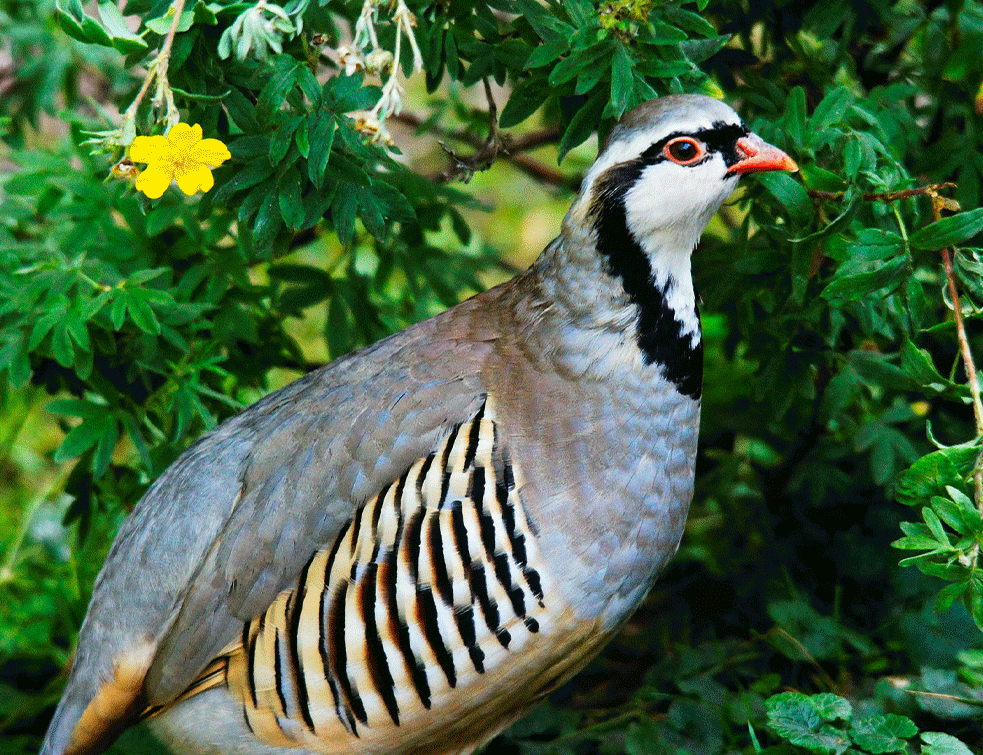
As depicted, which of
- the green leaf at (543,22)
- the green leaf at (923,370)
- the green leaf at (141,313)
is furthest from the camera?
the green leaf at (141,313)

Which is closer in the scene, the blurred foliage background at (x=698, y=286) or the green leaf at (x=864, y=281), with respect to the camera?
the green leaf at (x=864, y=281)

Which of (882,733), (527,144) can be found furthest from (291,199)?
(882,733)

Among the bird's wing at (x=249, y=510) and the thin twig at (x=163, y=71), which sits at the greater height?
the thin twig at (x=163, y=71)

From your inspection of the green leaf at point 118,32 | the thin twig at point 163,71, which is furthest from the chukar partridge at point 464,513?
the green leaf at point 118,32

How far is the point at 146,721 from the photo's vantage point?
8.34ft

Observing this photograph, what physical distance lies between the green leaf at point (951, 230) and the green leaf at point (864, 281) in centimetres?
7

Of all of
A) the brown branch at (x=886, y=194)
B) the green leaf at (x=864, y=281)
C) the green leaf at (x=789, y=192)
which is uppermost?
the green leaf at (x=789, y=192)

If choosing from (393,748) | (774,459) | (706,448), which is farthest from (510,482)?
(774,459)

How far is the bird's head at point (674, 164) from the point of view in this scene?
7.08ft

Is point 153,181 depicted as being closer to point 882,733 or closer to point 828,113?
point 828,113

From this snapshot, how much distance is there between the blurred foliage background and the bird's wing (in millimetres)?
225

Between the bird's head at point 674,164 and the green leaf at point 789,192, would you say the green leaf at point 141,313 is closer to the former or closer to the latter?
the bird's head at point 674,164

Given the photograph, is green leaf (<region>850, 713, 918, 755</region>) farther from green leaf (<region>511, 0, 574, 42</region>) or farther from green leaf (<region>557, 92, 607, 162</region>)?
green leaf (<region>511, 0, 574, 42</region>)

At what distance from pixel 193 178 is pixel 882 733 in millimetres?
1947
